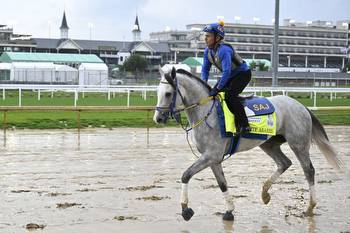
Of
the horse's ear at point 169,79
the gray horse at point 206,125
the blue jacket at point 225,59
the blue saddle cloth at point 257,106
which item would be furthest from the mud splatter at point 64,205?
the blue saddle cloth at point 257,106

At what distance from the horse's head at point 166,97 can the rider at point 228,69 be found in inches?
19.4

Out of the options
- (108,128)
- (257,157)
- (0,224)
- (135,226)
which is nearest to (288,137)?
(135,226)

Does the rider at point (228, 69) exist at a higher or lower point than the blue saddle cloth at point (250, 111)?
higher

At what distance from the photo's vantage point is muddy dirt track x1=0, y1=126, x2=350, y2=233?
671 cm

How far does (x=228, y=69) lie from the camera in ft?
22.9

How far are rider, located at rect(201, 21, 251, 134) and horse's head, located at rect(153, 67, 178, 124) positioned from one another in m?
0.49

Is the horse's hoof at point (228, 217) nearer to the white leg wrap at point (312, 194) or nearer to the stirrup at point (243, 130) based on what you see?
the stirrup at point (243, 130)

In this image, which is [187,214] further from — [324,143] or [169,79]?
[324,143]

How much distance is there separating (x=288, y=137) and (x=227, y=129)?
3.84 feet

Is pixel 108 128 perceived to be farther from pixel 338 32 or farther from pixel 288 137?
pixel 338 32

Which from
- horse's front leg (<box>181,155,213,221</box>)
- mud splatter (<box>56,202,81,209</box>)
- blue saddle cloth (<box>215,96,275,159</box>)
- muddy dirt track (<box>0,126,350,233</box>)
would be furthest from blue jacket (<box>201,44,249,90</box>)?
mud splatter (<box>56,202,81,209</box>)

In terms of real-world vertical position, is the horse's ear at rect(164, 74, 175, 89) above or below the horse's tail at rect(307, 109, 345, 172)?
above

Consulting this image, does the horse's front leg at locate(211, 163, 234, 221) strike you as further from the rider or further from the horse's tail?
the horse's tail

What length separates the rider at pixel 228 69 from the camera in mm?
6992
